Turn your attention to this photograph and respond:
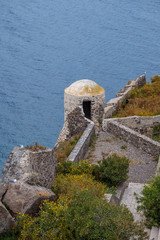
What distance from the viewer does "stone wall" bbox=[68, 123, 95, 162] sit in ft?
48.7

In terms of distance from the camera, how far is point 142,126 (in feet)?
66.0

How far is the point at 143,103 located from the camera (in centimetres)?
2291

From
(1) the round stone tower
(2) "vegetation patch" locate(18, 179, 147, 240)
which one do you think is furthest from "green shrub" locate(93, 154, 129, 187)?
(1) the round stone tower

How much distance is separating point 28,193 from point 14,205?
439 mm

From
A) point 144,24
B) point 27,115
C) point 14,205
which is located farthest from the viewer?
point 144,24

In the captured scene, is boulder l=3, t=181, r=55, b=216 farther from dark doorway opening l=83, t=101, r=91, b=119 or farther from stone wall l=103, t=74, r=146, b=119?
dark doorway opening l=83, t=101, r=91, b=119

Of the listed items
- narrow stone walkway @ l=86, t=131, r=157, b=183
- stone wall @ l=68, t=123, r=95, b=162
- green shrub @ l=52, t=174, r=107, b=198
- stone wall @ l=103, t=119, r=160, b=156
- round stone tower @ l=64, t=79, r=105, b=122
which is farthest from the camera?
round stone tower @ l=64, t=79, r=105, b=122

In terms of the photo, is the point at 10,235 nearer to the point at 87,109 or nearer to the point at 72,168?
the point at 72,168

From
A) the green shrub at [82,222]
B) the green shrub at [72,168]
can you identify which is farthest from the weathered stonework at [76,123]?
the green shrub at [82,222]

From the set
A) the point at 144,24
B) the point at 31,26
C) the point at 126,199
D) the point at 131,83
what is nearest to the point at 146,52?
the point at 144,24

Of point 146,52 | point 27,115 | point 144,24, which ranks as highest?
point 144,24

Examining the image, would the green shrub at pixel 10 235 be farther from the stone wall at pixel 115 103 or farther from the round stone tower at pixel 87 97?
the stone wall at pixel 115 103

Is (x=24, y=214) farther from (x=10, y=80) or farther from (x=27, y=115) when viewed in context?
(x=10, y=80)

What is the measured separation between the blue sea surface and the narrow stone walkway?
31808 millimetres
